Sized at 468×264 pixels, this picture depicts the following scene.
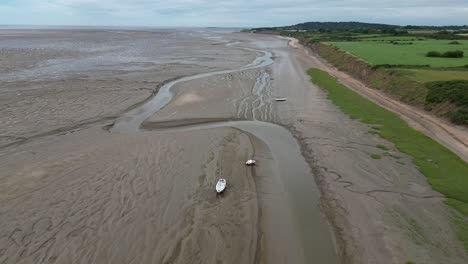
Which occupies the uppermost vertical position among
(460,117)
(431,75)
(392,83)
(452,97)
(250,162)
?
(431,75)

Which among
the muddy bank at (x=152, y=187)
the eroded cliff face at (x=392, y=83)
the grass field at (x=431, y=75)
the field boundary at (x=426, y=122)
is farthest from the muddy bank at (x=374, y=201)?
the grass field at (x=431, y=75)

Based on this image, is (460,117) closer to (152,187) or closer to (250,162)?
(250,162)

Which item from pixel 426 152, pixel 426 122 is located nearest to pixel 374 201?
pixel 426 152

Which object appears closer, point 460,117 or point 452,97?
point 460,117

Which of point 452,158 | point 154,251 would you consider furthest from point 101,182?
point 452,158

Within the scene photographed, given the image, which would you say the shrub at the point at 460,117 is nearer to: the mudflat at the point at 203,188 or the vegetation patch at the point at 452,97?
the vegetation patch at the point at 452,97

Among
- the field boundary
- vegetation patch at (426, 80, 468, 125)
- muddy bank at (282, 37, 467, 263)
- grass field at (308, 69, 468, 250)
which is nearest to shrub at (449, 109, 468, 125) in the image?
vegetation patch at (426, 80, 468, 125)
